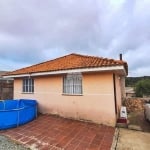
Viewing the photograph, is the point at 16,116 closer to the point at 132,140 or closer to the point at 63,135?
the point at 63,135

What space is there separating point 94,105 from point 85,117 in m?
1.03

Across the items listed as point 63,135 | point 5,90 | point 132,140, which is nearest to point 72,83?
point 63,135

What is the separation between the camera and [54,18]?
10750mm

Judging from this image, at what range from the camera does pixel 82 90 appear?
A: 30.4 ft

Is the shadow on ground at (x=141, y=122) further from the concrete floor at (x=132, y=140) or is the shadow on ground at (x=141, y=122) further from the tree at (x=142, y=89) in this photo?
the tree at (x=142, y=89)

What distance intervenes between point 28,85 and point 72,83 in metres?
4.78

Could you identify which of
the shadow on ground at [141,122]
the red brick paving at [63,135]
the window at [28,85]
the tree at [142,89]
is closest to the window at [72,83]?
the red brick paving at [63,135]

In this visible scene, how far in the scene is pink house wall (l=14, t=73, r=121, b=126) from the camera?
8.32m

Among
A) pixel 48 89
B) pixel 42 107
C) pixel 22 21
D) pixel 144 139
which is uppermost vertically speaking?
pixel 22 21

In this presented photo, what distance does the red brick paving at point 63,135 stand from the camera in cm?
559

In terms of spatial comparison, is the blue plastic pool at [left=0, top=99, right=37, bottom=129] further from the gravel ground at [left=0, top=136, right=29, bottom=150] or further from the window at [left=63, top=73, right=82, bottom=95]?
the window at [left=63, top=73, right=82, bottom=95]

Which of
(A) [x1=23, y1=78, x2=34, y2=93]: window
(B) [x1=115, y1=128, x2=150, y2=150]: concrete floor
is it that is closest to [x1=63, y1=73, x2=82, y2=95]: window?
(A) [x1=23, y1=78, x2=34, y2=93]: window

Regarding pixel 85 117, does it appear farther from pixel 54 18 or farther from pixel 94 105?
pixel 54 18

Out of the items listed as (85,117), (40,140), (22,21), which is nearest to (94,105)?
(85,117)
